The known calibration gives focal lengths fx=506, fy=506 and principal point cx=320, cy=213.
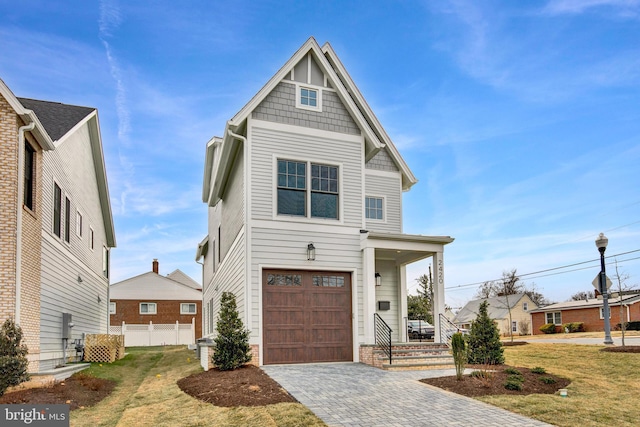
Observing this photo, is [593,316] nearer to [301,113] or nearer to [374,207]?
[374,207]

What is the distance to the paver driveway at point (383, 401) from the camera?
7.57 metres

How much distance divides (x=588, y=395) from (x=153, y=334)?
29.8m

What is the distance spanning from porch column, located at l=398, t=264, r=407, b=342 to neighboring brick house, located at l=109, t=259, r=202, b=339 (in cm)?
2647

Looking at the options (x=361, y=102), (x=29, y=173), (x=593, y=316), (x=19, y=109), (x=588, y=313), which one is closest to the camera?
(x=19, y=109)

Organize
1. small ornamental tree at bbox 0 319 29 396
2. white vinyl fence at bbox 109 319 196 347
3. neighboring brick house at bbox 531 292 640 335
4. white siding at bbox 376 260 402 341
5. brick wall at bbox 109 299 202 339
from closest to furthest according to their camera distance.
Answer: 1. small ornamental tree at bbox 0 319 29 396
2. white siding at bbox 376 260 402 341
3. white vinyl fence at bbox 109 319 196 347
4. brick wall at bbox 109 299 202 339
5. neighboring brick house at bbox 531 292 640 335

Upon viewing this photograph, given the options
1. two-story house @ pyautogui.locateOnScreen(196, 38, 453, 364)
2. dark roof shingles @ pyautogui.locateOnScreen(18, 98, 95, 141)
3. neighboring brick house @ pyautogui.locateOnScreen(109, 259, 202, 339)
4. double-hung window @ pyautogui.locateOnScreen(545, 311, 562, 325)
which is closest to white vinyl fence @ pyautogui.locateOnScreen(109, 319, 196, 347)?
neighboring brick house @ pyautogui.locateOnScreen(109, 259, 202, 339)

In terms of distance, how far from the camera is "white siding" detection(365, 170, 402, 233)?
17.8m

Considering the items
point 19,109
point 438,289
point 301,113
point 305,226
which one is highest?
point 301,113

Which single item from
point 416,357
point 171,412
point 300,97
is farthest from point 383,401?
point 300,97

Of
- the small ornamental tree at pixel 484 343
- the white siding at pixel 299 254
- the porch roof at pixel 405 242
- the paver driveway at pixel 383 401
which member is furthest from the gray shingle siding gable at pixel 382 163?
the paver driveway at pixel 383 401

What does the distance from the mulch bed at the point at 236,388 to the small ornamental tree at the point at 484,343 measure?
5.50 meters

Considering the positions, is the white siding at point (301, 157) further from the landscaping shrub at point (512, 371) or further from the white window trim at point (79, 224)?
the white window trim at point (79, 224)

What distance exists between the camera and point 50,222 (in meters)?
13.9

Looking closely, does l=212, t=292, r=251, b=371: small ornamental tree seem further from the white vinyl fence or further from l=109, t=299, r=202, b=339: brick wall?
l=109, t=299, r=202, b=339: brick wall
